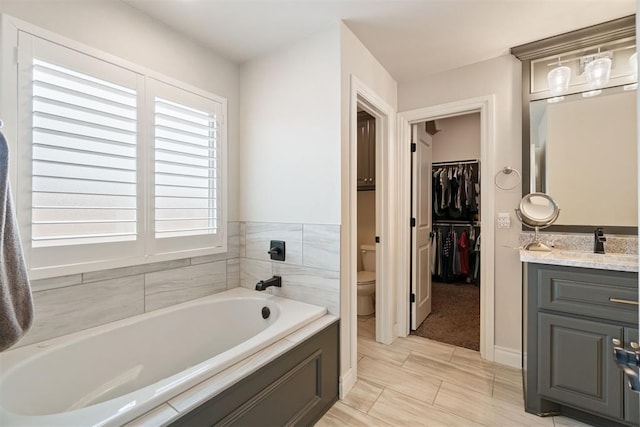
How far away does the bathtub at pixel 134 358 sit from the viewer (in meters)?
0.98

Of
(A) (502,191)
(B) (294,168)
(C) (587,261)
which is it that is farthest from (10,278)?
(A) (502,191)

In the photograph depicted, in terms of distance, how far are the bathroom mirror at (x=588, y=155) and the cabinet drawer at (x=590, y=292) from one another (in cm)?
63

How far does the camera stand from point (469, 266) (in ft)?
13.9

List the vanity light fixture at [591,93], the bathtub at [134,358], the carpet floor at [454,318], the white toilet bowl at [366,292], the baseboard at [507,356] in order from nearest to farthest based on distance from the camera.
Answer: the bathtub at [134,358] < the vanity light fixture at [591,93] < the baseboard at [507,356] < the carpet floor at [454,318] < the white toilet bowl at [366,292]

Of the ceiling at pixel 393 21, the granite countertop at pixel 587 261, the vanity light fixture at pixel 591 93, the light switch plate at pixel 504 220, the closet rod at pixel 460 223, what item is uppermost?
the ceiling at pixel 393 21

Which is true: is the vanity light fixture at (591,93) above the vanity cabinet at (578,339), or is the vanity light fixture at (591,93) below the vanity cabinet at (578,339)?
above

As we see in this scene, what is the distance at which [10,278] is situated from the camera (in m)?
0.82

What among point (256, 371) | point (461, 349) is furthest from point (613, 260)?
point (256, 371)

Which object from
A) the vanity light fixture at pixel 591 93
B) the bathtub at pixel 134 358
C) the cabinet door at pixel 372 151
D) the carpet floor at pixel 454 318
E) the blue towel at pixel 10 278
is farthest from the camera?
the cabinet door at pixel 372 151

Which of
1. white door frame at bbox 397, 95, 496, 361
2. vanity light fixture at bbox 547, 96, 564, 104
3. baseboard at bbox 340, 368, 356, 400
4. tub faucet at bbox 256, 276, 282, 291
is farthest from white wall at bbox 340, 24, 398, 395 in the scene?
vanity light fixture at bbox 547, 96, 564, 104

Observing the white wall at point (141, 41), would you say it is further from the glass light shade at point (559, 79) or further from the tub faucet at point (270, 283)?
the glass light shade at point (559, 79)

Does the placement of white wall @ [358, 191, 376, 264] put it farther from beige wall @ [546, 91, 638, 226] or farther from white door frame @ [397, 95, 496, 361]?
beige wall @ [546, 91, 638, 226]

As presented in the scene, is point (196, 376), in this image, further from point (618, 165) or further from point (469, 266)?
point (469, 266)

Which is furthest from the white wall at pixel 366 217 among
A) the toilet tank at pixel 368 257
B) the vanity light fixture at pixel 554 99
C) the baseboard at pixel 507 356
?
the vanity light fixture at pixel 554 99
